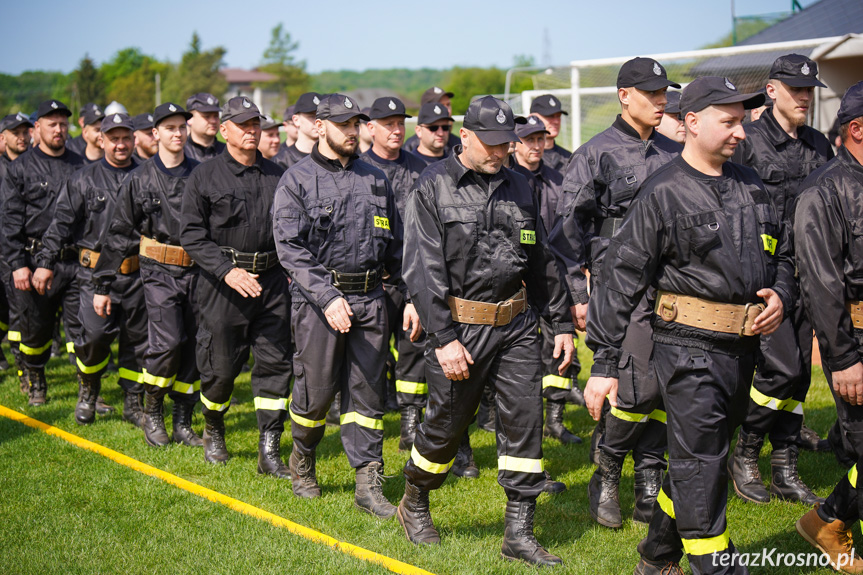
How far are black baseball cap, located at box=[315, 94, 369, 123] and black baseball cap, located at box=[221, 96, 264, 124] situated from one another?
84 cm

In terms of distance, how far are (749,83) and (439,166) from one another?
10.2m

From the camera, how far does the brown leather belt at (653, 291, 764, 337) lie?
391 centimetres

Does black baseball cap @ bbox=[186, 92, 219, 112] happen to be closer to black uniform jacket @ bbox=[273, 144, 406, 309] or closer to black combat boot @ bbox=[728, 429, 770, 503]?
black uniform jacket @ bbox=[273, 144, 406, 309]

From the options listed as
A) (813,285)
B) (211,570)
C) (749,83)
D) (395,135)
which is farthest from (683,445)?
(749,83)

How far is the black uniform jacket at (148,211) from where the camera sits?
6.99 m

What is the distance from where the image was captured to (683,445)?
12.9ft

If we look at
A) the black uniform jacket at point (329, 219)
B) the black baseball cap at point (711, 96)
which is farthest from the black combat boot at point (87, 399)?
the black baseball cap at point (711, 96)

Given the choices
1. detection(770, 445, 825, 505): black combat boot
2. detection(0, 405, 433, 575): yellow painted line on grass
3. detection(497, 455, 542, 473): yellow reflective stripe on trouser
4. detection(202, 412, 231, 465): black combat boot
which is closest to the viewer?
detection(0, 405, 433, 575): yellow painted line on grass

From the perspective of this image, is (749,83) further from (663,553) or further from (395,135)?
(663,553)

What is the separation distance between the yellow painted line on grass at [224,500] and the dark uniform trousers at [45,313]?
75 centimetres

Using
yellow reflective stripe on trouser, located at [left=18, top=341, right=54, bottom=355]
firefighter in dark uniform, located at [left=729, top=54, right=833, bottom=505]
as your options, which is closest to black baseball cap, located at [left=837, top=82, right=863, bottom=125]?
firefighter in dark uniform, located at [left=729, top=54, right=833, bottom=505]

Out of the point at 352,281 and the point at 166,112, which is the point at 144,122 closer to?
the point at 166,112

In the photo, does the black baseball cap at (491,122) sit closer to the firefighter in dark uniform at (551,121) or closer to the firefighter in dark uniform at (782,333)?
the firefighter in dark uniform at (782,333)

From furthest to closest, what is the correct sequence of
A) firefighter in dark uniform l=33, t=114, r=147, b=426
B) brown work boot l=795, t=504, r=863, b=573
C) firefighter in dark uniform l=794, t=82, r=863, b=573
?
firefighter in dark uniform l=33, t=114, r=147, b=426
brown work boot l=795, t=504, r=863, b=573
firefighter in dark uniform l=794, t=82, r=863, b=573
